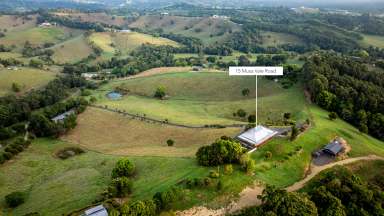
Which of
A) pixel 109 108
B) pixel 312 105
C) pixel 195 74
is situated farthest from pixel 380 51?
pixel 109 108

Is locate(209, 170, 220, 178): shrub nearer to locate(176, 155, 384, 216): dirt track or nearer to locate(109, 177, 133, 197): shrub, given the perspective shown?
locate(176, 155, 384, 216): dirt track

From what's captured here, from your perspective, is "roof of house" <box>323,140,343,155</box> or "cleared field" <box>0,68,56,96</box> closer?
"roof of house" <box>323,140,343,155</box>

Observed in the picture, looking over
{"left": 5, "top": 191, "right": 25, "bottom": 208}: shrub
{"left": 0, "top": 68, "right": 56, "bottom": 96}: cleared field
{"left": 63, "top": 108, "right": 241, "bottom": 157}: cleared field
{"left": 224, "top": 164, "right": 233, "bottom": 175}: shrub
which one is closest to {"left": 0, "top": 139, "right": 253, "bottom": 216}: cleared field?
{"left": 224, "top": 164, "right": 233, "bottom": 175}: shrub

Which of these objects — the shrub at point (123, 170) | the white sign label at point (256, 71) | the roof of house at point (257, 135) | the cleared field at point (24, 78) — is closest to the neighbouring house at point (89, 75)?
the cleared field at point (24, 78)

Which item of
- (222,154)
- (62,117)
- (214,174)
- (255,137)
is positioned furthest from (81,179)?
(62,117)

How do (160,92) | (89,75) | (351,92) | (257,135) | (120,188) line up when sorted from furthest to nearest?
(89,75) → (160,92) → (351,92) → (257,135) → (120,188)

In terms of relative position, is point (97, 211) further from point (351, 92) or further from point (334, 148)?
point (351, 92)

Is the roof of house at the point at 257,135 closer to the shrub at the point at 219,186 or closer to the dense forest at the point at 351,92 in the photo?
the shrub at the point at 219,186
